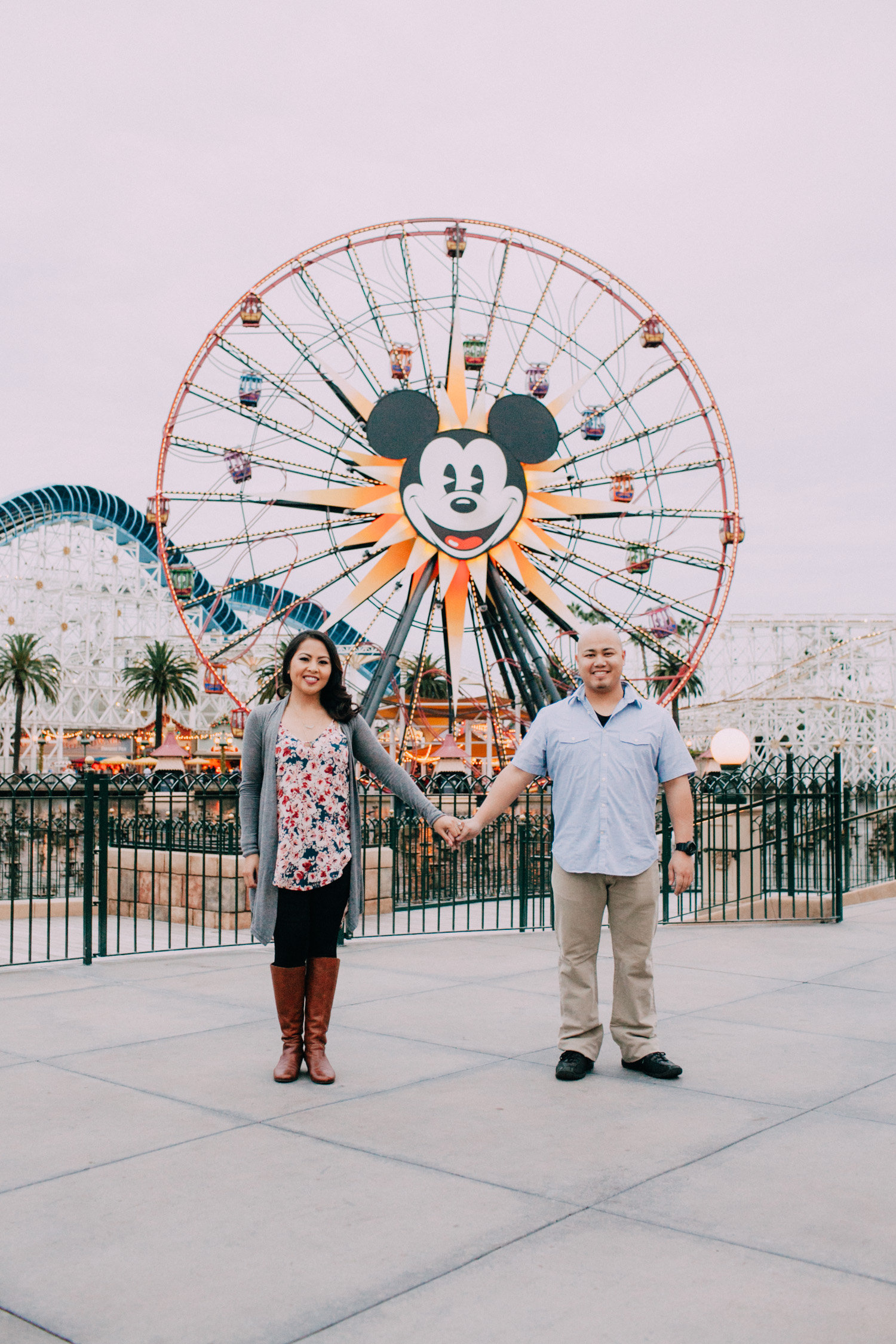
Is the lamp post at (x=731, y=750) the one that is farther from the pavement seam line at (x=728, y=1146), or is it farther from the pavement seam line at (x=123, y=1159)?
the pavement seam line at (x=123, y=1159)

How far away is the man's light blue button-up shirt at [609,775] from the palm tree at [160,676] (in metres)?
59.5

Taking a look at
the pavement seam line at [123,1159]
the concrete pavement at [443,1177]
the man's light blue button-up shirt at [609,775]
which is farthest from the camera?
the man's light blue button-up shirt at [609,775]

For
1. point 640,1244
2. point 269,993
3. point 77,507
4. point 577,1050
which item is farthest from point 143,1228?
point 77,507

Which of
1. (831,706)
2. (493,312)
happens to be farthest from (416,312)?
(831,706)

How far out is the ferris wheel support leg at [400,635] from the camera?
23.7 meters

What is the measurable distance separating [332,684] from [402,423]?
18.6 m

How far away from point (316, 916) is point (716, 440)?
21.9m

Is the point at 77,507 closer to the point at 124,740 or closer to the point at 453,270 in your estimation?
the point at 124,740

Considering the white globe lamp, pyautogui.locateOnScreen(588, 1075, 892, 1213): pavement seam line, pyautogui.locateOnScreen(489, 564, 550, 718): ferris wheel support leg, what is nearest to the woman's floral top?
pyautogui.locateOnScreen(588, 1075, 892, 1213): pavement seam line

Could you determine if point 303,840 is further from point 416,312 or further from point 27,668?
point 27,668

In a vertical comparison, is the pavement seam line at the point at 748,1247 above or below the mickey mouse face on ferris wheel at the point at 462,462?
below

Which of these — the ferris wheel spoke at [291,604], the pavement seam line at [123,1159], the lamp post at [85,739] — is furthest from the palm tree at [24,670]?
the pavement seam line at [123,1159]

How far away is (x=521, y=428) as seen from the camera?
2347 centimetres

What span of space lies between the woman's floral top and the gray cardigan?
3 centimetres
